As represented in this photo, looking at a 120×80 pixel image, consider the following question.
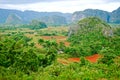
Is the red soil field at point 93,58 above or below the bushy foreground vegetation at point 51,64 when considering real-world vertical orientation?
below

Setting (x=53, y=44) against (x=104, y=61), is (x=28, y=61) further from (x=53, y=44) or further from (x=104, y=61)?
(x=53, y=44)

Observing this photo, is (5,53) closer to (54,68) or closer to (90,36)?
(54,68)

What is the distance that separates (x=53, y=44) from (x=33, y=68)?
2809 cm

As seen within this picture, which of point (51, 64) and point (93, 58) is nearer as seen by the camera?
point (51, 64)

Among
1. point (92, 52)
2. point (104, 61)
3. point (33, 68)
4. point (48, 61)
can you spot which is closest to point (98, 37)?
point (92, 52)

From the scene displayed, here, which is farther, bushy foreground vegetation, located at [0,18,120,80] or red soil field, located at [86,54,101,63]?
red soil field, located at [86,54,101,63]

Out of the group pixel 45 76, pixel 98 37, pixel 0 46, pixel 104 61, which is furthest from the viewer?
pixel 98 37

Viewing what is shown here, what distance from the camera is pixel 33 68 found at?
38.4 metres

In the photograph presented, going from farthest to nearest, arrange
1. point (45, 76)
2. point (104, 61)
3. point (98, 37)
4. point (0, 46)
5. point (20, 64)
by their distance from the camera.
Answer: point (98, 37) → point (104, 61) → point (0, 46) → point (20, 64) → point (45, 76)

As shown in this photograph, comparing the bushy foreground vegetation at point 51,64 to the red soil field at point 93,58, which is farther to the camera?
the red soil field at point 93,58

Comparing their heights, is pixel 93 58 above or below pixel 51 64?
below

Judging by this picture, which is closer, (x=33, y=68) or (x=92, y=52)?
(x=33, y=68)

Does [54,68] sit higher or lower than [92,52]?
higher

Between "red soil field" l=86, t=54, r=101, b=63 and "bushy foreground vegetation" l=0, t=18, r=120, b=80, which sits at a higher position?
"bushy foreground vegetation" l=0, t=18, r=120, b=80
